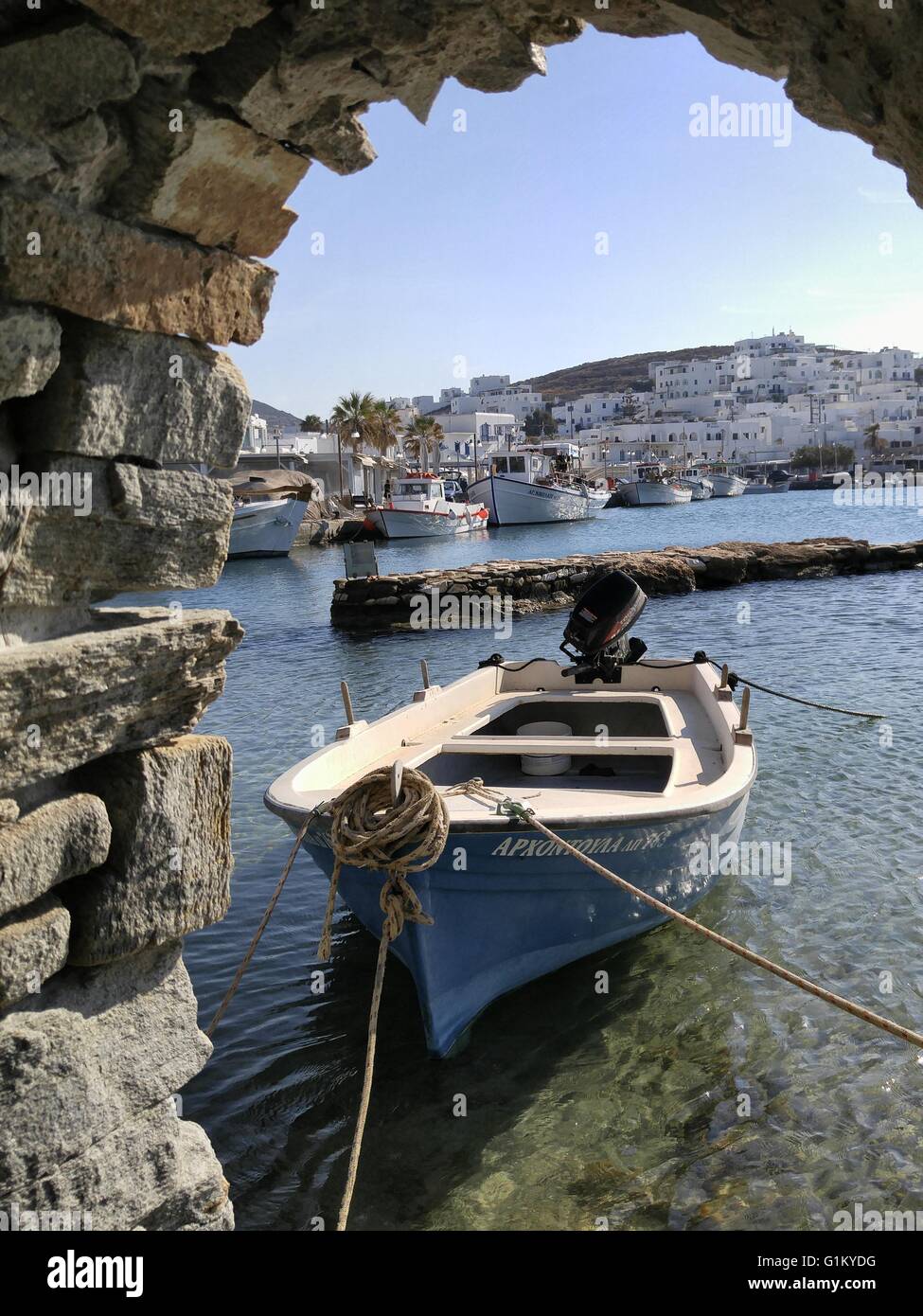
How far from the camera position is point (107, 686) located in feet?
10.1

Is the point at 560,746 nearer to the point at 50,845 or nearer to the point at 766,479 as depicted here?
the point at 50,845

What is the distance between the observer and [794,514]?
70.4 meters

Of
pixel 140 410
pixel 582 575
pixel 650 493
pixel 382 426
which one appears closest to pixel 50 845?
pixel 140 410

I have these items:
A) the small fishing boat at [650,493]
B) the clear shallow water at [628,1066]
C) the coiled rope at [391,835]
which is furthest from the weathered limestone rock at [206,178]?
the small fishing boat at [650,493]

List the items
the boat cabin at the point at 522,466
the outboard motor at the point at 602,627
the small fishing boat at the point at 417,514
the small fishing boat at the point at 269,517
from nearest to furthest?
1. the outboard motor at the point at 602,627
2. the small fishing boat at the point at 269,517
3. the small fishing boat at the point at 417,514
4. the boat cabin at the point at 522,466

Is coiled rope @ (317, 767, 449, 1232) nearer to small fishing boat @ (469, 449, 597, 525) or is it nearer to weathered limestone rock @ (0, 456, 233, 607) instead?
weathered limestone rock @ (0, 456, 233, 607)

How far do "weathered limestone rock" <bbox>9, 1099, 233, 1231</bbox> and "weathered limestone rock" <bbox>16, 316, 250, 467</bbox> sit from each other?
78.0 inches

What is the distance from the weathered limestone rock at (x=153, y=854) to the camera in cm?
320

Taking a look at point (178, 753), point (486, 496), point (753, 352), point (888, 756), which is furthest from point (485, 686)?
point (753, 352)

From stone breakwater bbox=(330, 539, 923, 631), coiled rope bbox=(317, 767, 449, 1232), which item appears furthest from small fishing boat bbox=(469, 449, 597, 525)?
coiled rope bbox=(317, 767, 449, 1232)

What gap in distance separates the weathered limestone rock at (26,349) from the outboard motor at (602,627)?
797 cm

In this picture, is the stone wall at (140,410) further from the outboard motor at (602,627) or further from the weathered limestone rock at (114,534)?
the outboard motor at (602,627)

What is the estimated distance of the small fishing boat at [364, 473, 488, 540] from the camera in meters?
51.8

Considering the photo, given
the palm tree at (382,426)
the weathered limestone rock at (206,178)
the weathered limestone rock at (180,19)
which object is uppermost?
the palm tree at (382,426)
